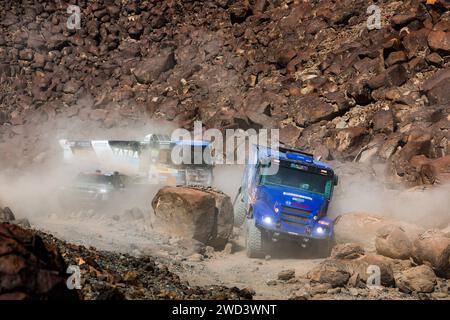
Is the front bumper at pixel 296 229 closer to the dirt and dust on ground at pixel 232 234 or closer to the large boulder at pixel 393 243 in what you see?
the dirt and dust on ground at pixel 232 234

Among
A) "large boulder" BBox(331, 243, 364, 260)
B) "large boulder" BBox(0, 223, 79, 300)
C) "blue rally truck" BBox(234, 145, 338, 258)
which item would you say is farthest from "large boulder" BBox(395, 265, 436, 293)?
"large boulder" BBox(0, 223, 79, 300)

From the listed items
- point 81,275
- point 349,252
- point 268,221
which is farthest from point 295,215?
point 81,275

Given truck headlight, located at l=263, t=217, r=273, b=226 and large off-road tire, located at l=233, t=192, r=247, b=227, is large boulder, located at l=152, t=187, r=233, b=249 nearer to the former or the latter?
large off-road tire, located at l=233, t=192, r=247, b=227

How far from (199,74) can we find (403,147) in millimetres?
17641

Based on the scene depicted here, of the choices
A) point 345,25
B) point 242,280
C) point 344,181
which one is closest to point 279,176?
point 242,280

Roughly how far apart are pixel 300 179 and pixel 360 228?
7.30 ft

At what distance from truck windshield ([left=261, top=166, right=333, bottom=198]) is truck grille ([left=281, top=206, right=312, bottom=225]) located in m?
0.71

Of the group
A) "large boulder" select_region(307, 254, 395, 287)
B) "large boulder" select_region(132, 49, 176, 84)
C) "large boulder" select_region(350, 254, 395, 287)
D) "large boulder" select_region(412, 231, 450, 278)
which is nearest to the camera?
"large boulder" select_region(307, 254, 395, 287)

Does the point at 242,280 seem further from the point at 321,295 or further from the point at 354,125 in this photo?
the point at 354,125

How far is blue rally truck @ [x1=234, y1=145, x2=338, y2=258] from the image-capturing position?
14.4 metres

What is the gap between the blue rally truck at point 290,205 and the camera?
14367 mm

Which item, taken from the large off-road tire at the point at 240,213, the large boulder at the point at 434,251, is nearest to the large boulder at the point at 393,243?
the large boulder at the point at 434,251

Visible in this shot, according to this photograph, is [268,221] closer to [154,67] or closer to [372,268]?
[372,268]

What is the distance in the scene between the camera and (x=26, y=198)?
2278 cm
